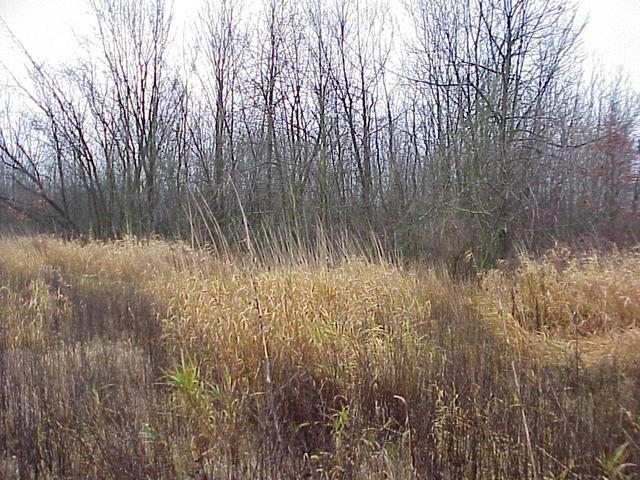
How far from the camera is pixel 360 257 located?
214 inches

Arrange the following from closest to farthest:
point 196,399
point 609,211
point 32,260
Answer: point 196,399
point 32,260
point 609,211

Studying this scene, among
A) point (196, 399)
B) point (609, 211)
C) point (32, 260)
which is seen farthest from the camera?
point (609, 211)

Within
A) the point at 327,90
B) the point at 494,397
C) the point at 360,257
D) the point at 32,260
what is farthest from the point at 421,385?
the point at 327,90

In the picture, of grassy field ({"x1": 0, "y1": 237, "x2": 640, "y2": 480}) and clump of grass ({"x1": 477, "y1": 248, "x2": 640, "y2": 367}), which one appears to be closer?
grassy field ({"x1": 0, "y1": 237, "x2": 640, "y2": 480})

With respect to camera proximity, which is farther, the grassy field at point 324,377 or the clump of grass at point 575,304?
the clump of grass at point 575,304

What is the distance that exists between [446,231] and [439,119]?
17.9 ft

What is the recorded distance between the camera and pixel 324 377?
307 centimetres

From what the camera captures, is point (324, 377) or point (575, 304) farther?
point (575, 304)

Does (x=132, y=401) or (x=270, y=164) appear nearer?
(x=132, y=401)

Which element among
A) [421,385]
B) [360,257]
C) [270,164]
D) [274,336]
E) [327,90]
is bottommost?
[421,385]

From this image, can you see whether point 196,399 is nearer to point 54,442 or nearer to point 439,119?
point 54,442

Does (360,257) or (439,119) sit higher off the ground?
(439,119)

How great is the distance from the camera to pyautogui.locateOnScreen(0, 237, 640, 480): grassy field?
2.21 meters

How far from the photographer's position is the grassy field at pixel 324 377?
221 cm
